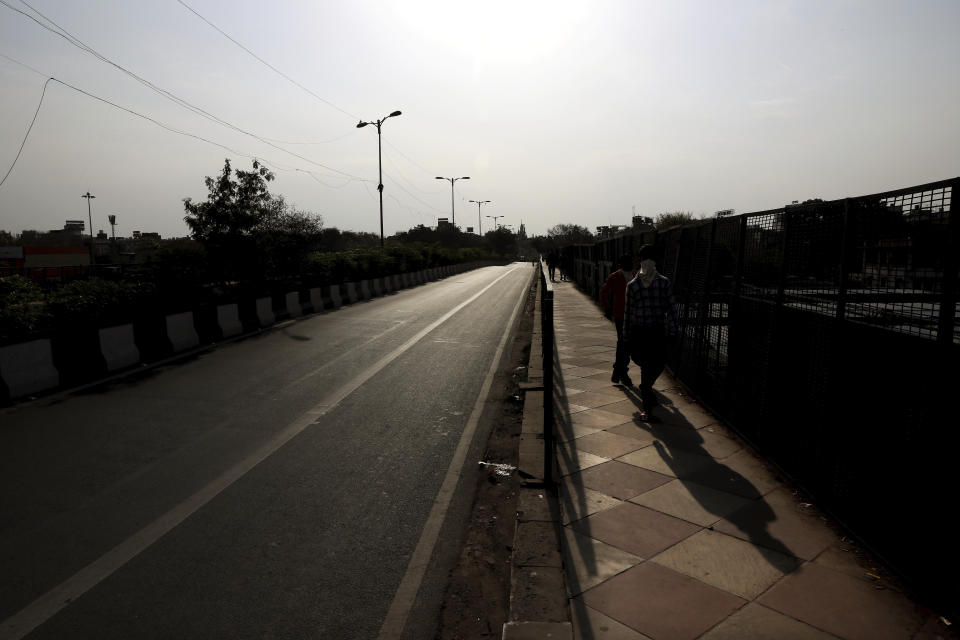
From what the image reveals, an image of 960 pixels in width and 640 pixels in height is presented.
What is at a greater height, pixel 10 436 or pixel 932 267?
pixel 932 267

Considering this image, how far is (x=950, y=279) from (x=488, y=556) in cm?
296

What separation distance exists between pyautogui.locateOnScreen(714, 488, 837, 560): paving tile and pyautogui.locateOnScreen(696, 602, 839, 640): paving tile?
75 centimetres

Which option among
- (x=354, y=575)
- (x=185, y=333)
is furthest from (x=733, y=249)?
(x=185, y=333)

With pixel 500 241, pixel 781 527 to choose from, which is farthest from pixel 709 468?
pixel 500 241

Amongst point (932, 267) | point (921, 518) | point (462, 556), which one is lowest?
point (462, 556)

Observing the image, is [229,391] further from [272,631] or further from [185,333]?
[272,631]

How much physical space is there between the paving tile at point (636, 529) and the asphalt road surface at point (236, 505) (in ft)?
3.14

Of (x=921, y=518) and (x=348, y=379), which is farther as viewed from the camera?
(x=348, y=379)

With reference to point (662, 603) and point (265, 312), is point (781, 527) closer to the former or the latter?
point (662, 603)

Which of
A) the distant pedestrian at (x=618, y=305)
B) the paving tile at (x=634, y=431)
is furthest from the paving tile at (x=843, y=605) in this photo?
the distant pedestrian at (x=618, y=305)

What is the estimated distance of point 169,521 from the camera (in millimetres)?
4105

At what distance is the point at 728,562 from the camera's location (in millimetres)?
3508

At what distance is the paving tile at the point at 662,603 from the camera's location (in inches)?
114

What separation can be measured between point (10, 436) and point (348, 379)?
13.0ft
